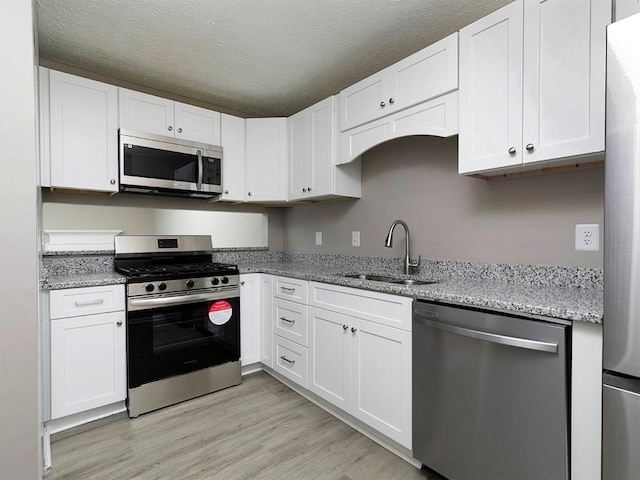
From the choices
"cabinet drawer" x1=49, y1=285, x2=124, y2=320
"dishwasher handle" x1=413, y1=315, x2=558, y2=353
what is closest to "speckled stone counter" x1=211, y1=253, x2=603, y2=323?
"dishwasher handle" x1=413, y1=315, x2=558, y2=353

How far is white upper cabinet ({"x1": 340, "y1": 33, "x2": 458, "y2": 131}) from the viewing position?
70.3 inches

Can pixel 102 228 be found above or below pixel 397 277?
above

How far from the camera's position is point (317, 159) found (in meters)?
2.75

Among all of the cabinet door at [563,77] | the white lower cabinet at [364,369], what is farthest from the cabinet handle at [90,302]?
the cabinet door at [563,77]

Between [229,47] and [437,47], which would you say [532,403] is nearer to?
[437,47]

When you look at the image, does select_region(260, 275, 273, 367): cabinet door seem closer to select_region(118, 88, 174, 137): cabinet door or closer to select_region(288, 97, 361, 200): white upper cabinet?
select_region(288, 97, 361, 200): white upper cabinet

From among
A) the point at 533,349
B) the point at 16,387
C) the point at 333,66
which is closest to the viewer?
the point at 16,387

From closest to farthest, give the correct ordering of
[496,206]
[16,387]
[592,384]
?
[16,387] < [592,384] < [496,206]

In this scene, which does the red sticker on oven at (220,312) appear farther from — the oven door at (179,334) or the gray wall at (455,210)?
the gray wall at (455,210)

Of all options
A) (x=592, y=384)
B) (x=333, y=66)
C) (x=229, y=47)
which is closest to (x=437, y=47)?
(x=333, y=66)

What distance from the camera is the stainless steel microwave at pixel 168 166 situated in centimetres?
246

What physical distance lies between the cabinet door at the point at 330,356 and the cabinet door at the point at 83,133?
176 cm

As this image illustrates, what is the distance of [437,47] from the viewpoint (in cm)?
183

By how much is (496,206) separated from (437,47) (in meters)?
0.94
